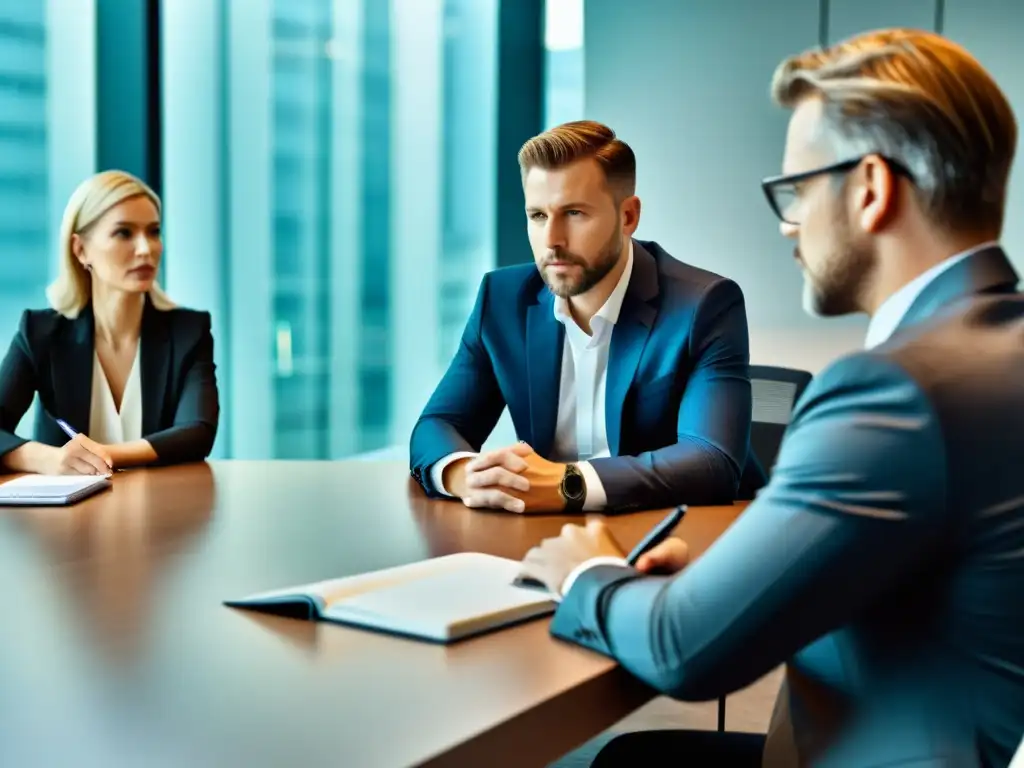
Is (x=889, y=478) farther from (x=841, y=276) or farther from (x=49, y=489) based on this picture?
(x=49, y=489)

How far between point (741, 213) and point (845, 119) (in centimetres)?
414

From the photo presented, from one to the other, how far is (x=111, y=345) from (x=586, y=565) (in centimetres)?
216

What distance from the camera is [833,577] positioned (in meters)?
1.11

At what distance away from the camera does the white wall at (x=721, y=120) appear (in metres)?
5.10

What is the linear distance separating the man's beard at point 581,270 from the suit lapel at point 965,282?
4.86 ft

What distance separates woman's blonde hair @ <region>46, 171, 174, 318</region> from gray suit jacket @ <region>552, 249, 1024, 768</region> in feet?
7.97

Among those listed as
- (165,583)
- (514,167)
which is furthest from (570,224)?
(514,167)

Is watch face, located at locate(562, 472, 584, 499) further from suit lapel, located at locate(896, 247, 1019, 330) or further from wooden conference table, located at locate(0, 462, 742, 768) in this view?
suit lapel, located at locate(896, 247, 1019, 330)

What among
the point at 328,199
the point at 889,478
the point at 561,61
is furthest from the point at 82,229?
the point at 561,61

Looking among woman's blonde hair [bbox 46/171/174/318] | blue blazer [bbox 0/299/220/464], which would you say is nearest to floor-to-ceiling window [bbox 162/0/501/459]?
woman's blonde hair [bbox 46/171/174/318]

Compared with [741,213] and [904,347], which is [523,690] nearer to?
[904,347]

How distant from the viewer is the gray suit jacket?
1.08 metres

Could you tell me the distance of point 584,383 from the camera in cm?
270

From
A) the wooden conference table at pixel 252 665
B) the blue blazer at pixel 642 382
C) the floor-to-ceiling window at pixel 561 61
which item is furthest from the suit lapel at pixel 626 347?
the floor-to-ceiling window at pixel 561 61
